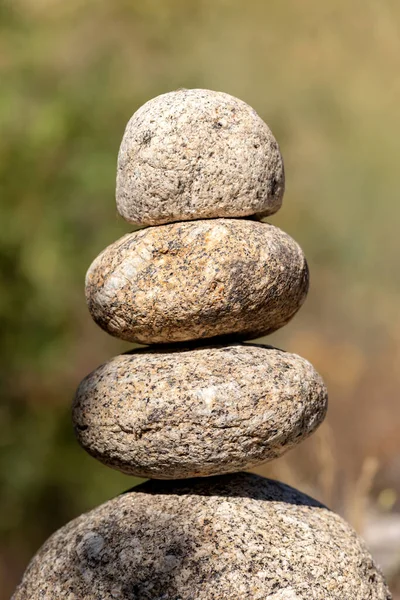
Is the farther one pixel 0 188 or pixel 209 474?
pixel 0 188

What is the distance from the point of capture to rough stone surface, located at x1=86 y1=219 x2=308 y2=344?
3758mm

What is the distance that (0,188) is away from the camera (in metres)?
10.4

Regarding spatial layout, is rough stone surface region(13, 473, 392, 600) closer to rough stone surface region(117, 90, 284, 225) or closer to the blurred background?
rough stone surface region(117, 90, 284, 225)

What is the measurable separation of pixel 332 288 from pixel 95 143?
528 centimetres

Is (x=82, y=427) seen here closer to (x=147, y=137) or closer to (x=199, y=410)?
(x=199, y=410)

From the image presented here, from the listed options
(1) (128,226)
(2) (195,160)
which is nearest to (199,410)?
(2) (195,160)

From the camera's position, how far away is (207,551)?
3652 mm

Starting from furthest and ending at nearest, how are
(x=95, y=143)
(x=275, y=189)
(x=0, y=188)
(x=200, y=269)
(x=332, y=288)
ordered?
1. (x=332, y=288)
2. (x=95, y=143)
3. (x=0, y=188)
4. (x=275, y=189)
5. (x=200, y=269)

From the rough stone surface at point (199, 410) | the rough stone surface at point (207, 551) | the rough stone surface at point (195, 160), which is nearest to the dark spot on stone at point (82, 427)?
the rough stone surface at point (199, 410)

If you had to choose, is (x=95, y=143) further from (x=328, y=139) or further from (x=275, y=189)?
(x=275, y=189)

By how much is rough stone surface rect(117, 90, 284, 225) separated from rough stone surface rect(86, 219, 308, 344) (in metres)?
0.10

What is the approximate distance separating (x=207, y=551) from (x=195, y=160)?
196 centimetres

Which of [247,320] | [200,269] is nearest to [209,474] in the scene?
[247,320]

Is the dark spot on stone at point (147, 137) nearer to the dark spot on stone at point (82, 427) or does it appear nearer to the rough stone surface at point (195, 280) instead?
the rough stone surface at point (195, 280)
